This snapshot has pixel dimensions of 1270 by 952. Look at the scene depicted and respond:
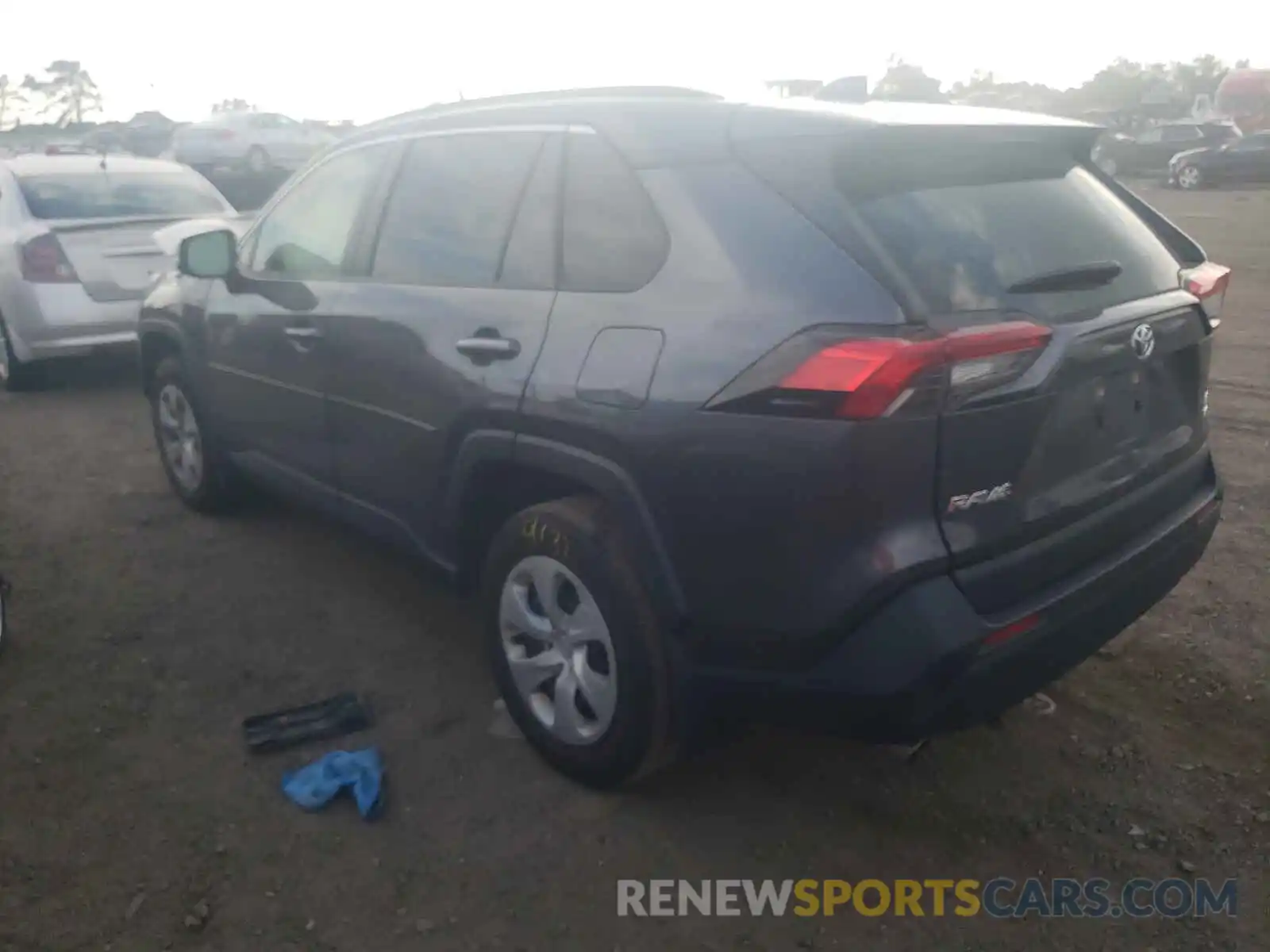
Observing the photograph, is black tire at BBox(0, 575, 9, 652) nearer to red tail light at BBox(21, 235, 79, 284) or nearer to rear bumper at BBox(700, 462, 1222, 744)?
rear bumper at BBox(700, 462, 1222, 744)

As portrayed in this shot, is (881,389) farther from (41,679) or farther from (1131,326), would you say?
(41,679)

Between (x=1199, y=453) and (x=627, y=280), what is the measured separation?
1.73 metres

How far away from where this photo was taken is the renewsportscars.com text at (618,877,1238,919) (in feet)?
8.86

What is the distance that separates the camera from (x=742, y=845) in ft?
9.72

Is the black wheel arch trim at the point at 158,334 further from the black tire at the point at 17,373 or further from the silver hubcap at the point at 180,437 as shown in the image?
the black tire at the point at 17,373

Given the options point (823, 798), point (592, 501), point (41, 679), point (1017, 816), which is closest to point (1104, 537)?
point (1017, 816)

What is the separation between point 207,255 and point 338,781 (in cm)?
231

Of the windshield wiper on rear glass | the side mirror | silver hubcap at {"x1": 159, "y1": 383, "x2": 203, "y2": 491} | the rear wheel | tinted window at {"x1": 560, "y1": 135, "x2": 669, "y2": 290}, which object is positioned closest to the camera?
the windshield wiper on rear glass

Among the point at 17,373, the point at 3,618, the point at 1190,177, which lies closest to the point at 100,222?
the point at 17,373

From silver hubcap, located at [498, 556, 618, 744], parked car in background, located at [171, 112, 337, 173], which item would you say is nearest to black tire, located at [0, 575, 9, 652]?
silver hubcap, located at [498, 556, 618, 744]

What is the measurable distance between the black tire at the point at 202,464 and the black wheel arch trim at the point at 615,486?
7.63ft

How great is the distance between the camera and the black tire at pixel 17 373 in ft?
25.6

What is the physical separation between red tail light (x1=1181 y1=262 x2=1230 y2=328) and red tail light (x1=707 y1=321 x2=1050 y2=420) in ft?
2.88

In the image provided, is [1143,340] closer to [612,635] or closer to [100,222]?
[612,635]
